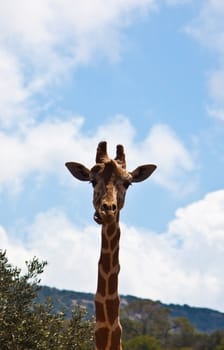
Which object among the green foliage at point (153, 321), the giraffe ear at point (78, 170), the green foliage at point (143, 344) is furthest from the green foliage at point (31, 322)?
the green foliage at point (153, 321)

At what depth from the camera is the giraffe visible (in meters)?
12.2

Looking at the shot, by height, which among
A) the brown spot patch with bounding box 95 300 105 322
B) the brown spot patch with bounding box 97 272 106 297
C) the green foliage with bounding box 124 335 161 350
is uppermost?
the green foliage with bounding box 124 335 161 350

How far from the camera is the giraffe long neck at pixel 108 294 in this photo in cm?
1220

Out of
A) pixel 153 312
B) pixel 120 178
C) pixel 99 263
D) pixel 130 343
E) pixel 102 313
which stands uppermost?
pixel 153 312

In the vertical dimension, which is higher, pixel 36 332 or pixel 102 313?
pixel 36 332

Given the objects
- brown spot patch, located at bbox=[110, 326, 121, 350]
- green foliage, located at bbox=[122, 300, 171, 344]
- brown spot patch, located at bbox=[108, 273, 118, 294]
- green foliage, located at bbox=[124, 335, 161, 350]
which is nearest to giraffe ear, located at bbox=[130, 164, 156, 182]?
brown spot patch, located at bbox=[108, 273, 118, 294]

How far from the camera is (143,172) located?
1402cm

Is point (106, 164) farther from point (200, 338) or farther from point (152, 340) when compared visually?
point (200, 338)

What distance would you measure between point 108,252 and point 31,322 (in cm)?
1154

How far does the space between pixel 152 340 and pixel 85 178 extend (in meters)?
108

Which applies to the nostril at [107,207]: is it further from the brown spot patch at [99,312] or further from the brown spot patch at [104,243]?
the brown spot patch at [99,312]

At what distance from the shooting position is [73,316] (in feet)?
81.5

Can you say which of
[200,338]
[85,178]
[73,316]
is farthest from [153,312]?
[85,178]

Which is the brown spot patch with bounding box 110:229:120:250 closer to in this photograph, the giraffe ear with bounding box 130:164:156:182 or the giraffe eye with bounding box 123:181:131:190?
the giraffe eye with bounding box 123:181:131:190
